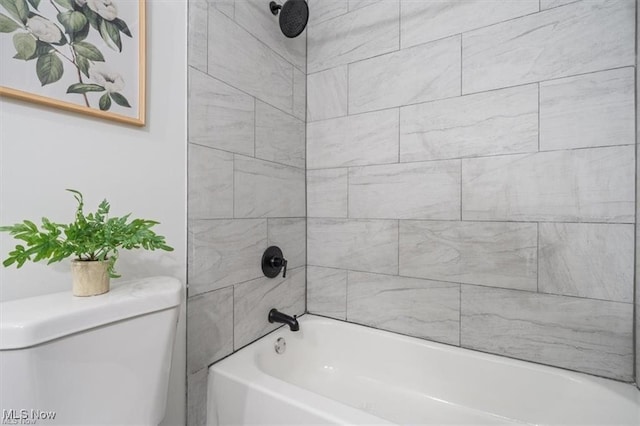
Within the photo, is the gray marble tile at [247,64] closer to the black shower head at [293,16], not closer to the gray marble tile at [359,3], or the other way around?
the black shower head at [293,16]

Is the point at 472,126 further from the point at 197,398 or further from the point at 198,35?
the point at 197,398

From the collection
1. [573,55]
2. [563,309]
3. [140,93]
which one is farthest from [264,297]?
[573,55]

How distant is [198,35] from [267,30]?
477 mm

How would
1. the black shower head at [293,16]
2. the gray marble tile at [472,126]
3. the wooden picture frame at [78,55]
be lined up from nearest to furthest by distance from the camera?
the wooden picture frame at [78,55] → the gray marble tile at [472,126] → the black shower head at [293,16]

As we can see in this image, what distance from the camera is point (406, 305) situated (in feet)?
5.05

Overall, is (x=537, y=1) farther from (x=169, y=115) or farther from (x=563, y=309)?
(x=169, y=115)

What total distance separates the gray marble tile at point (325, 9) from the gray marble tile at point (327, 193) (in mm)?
905

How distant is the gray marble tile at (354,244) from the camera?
1.58 metres

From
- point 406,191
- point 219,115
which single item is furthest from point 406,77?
point 219,115

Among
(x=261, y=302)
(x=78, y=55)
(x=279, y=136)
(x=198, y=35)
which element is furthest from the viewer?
(x=279, y=136)

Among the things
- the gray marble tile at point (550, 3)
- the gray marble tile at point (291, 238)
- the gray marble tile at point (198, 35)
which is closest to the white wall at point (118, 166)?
the gray marble tile at point (198, 35)

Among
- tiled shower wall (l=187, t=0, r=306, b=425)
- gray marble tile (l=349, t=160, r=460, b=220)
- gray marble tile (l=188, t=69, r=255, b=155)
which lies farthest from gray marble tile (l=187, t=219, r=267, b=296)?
gray marble tile (l=349, t=160, r=460, b=220)

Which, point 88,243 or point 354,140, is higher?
point 354,140

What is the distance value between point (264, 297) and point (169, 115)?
92 cm
